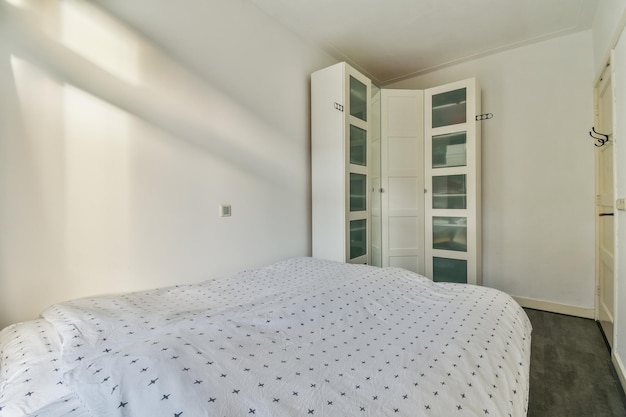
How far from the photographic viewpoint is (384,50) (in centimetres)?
311

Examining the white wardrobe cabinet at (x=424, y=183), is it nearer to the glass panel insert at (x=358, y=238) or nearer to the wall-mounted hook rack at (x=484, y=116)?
the wall-mounted hook rack at (x=484, y=116)

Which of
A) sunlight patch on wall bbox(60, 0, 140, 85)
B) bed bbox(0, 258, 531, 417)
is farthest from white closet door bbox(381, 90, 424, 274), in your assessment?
sunlight patch on wall bbox(60, 0, 140, 85)

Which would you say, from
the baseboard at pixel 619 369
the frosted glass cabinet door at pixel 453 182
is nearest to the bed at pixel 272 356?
the baseboard at pixel 619 369

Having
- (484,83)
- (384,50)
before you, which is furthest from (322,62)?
(484,83)

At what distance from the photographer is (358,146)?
283 centimetres

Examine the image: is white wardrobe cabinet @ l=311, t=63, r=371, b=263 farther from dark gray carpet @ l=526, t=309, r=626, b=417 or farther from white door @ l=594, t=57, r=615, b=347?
white door @ l=594, t=57, r=615, b=347

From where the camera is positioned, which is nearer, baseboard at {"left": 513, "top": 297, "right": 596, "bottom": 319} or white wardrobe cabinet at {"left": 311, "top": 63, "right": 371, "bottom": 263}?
white wardrobe cabinet at {"left": 311, "top": 63, "right": 371, "bottom": 263}

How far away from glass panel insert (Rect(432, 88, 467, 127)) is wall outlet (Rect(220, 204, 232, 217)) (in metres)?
2.43

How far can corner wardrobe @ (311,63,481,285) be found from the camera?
2.62 m

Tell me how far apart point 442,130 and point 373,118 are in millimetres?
746

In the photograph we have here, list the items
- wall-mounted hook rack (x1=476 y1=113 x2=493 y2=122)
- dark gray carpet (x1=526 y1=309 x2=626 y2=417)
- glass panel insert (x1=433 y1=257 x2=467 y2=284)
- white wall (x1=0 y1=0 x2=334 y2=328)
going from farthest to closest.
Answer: wall-mounted hook rack (x1=476 y1=113 x2=493 y2=122) < glass panel insert (x1=433 y1=257 x2=467 y2=284) < dark gray carpet (x1=526 y1=309 x2=626 y2=417) < white wall (x1=0 y1=0 x2=334 y2=328)

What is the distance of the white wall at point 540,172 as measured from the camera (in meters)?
2.81

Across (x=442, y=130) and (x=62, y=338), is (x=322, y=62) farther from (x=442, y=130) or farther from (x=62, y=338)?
(x=62, y=338)

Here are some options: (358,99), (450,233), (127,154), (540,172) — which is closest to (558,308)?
(450,233)
